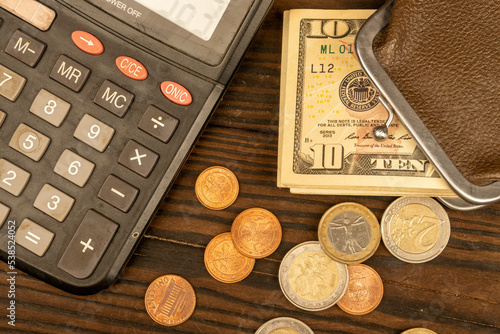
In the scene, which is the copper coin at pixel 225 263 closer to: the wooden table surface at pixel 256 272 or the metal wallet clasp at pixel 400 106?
the wooden table surface at pixel 256 272

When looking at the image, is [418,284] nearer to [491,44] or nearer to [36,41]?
[491,44]

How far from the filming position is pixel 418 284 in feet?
1.68

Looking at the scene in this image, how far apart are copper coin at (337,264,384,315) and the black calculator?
270 mm

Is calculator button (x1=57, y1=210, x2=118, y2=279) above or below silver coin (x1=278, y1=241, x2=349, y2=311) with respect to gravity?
below

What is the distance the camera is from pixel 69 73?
43 cm

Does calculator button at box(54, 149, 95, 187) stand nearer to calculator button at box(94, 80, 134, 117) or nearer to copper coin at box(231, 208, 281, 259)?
calculator button at box(94, 80, 134, 117)

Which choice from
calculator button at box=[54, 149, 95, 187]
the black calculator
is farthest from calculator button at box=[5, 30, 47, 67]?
calculator button at box=[54, 149, 95, 187]

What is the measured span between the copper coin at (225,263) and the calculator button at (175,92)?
0.59 ft

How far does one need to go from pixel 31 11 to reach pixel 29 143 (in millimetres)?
144

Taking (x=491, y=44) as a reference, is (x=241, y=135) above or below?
below

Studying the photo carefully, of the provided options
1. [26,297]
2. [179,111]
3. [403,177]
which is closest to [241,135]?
[179,111]

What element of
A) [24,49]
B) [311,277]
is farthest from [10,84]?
[311,277]

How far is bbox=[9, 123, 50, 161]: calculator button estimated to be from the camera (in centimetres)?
43

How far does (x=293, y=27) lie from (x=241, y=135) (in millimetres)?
151
